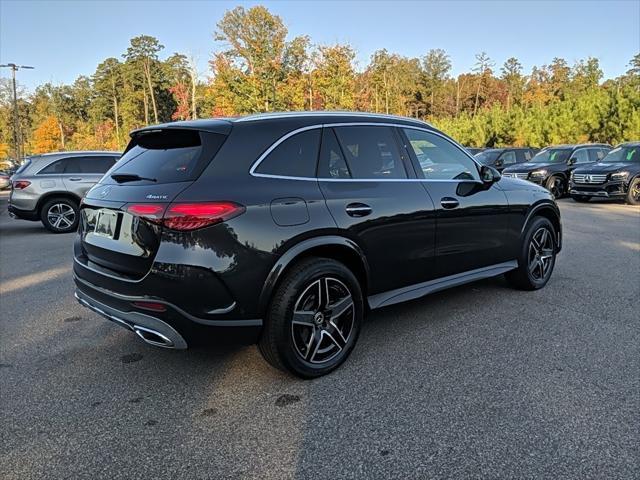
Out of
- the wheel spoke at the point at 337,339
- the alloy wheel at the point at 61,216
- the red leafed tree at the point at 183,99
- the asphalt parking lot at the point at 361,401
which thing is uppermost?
the red leafed tree at the point at 183,99

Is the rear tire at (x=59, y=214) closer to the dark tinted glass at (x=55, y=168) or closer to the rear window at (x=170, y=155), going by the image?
the dark tinted glass at (x=55, y=168)

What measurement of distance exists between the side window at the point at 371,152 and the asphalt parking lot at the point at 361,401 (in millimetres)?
1348

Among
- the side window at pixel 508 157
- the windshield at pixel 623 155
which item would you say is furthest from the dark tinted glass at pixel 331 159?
the side window at pixel 508 157

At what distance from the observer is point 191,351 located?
12.8 feet

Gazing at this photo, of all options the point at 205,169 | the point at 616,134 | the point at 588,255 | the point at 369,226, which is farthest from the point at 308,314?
the point at 616,134

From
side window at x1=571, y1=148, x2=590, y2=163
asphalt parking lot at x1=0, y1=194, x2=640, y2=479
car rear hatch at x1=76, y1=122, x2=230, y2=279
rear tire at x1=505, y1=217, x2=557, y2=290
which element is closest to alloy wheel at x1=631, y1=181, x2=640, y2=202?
side window at x1=571, y1=148, x2=590, y2=163

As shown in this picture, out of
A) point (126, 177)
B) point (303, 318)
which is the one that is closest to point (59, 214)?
point (126, 177)

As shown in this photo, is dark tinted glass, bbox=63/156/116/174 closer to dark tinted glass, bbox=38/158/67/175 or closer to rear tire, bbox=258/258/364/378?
dark tinted glass, bbox=38/158/67/175

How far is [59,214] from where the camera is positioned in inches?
429

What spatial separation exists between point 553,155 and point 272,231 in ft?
56.0

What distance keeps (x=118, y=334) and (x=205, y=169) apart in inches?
80.4

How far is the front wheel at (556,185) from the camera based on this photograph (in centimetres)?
1656

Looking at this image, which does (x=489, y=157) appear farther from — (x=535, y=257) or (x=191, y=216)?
(x=191, y=216)

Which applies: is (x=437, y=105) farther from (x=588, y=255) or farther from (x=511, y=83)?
(x=588, y=255)
